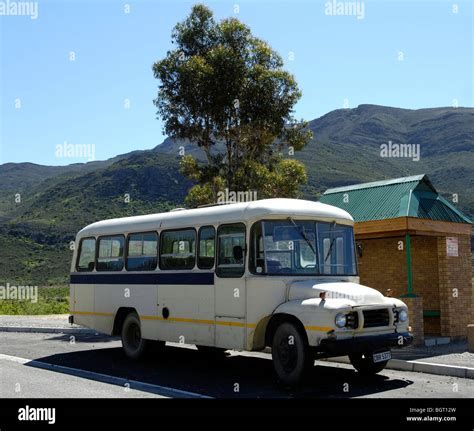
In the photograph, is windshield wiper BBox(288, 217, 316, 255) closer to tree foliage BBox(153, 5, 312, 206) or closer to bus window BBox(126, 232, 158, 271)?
bus window BBox(126, 232, 158, 271)

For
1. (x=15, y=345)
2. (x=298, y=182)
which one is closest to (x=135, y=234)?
(x=15, y=345)

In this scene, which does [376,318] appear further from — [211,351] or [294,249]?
[211,351]

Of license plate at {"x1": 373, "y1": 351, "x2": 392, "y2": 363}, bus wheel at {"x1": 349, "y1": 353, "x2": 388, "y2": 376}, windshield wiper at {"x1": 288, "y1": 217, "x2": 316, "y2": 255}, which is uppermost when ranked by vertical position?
windshield wiper at {"x1": 288, "y1": 217, "x2": 316, "y2": 255}

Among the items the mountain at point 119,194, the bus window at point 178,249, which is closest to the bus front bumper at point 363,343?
the bus window at point 178,249

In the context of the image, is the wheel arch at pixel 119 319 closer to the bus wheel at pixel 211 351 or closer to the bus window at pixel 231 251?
the bus wheel at pixel 211 351

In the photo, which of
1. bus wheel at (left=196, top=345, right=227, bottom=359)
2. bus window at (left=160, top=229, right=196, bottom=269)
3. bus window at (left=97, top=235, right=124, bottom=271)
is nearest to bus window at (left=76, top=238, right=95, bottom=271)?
bus window at (left=97, top=235, right=124, bottom=271)

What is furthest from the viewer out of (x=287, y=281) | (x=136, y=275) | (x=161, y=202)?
(x=161, y=202)

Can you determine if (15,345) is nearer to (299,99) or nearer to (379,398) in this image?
(379,398)

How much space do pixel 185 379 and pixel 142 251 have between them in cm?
349

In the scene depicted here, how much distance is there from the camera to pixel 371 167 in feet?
→ 486

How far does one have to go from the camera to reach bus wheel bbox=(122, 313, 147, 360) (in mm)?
13445

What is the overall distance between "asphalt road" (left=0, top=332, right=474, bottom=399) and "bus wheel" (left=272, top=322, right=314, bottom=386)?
0.24 metres

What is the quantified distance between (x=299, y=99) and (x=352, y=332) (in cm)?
1542

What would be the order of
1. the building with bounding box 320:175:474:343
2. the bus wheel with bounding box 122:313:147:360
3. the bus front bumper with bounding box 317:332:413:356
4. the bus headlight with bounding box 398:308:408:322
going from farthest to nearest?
the building with bounding box 320:175:474:343
the bus wheel with bounding box 122:313:147:360
the bus headlight with bounding box 398:308:408:322
the bus front bumper with bounding box 317:332:413:356
